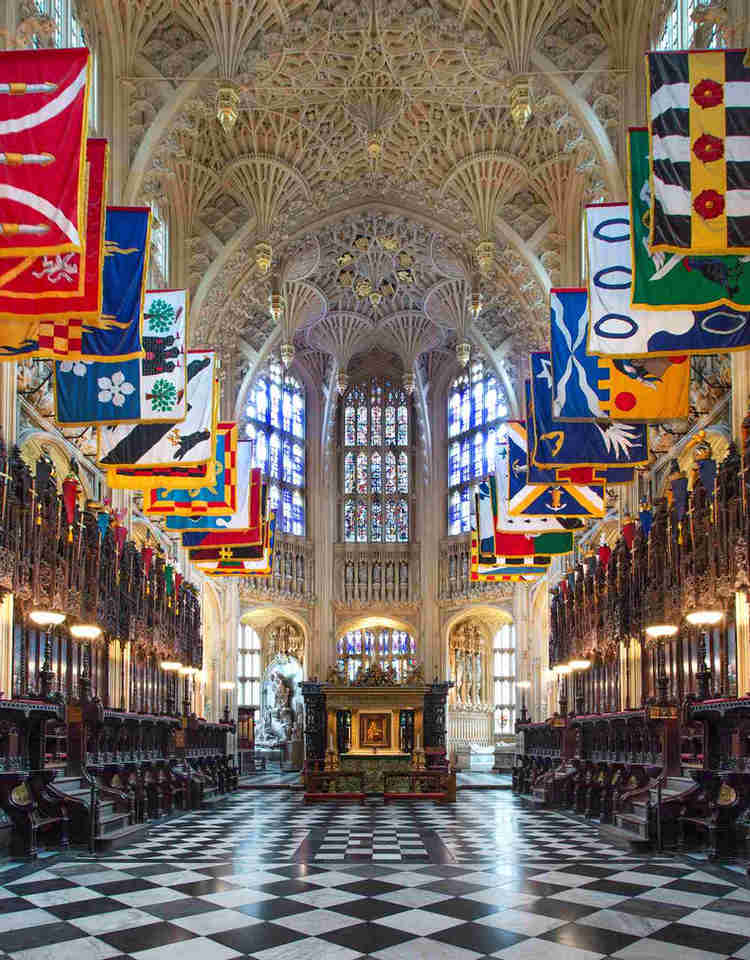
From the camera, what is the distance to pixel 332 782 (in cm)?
2444

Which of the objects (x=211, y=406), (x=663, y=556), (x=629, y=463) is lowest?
(x=663, y=556)

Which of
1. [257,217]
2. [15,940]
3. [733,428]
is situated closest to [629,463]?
[733,428]

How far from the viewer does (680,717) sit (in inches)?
542

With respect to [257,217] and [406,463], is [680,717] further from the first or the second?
[406,463]

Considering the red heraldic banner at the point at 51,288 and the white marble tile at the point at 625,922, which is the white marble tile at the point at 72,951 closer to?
the white marble tile at the point at 625,922

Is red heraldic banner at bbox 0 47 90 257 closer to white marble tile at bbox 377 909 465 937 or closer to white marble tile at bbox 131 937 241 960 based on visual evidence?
white marble tile at bbox 131 937 241 960

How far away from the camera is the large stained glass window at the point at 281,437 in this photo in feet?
150

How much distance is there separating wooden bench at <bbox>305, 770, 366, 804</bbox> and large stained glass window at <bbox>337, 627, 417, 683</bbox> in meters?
22.5

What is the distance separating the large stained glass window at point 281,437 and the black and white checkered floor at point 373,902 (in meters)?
32.1

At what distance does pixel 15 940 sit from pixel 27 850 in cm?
473

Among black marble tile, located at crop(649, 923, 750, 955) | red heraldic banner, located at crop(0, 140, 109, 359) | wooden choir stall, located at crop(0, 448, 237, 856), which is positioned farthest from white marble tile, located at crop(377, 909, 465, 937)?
red heraldic banner, located at crop(0, 140, 109, 359)

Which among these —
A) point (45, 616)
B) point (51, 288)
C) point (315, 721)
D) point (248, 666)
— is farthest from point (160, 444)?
point (248, 666)

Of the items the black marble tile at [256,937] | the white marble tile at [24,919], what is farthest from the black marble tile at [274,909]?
the white marble tile at [24,919]

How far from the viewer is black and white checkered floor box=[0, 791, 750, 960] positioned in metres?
7.12
